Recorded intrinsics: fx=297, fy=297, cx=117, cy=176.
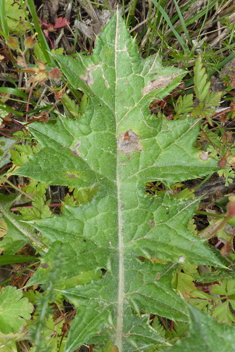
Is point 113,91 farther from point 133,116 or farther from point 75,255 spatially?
point 75,255

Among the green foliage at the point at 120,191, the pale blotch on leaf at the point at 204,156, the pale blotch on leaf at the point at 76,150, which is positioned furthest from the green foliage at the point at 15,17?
the pale blotch on leaf at the point at 204,156

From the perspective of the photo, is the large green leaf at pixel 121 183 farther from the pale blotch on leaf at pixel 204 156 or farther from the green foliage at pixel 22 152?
the green foliage at pixel 22 152

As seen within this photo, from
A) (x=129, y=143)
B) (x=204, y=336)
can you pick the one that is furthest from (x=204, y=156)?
(x=204, y=336)

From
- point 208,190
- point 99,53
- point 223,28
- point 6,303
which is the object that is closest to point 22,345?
point 6,303

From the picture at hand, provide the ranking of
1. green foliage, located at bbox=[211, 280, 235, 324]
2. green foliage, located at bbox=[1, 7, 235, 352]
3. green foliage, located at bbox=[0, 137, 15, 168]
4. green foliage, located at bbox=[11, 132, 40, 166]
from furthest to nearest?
1. green foliage, located at bbox=[0, 137, 15, 168]
2. green foliage, located at bbox=[11, 132, 40, 166]
3. green foliage, located at bbox=[211, 280, 235, 324]
4. green foliage, located at bbox=[1, 7, 235, 352]

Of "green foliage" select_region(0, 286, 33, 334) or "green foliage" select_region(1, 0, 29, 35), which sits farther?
"green foliage" select_region(1, 0, 29, 35)

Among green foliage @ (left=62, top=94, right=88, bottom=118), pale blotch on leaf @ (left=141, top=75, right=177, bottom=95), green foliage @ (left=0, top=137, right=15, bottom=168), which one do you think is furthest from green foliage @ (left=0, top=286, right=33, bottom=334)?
pale blotch on leaf @ (left=141, top=75, right=177, bottom=95)

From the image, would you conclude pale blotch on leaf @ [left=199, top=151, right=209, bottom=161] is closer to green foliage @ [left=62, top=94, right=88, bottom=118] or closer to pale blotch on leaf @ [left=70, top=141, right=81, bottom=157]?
pale blotch on leaf @ [left=70, top=141, right=81, bottom=157]
